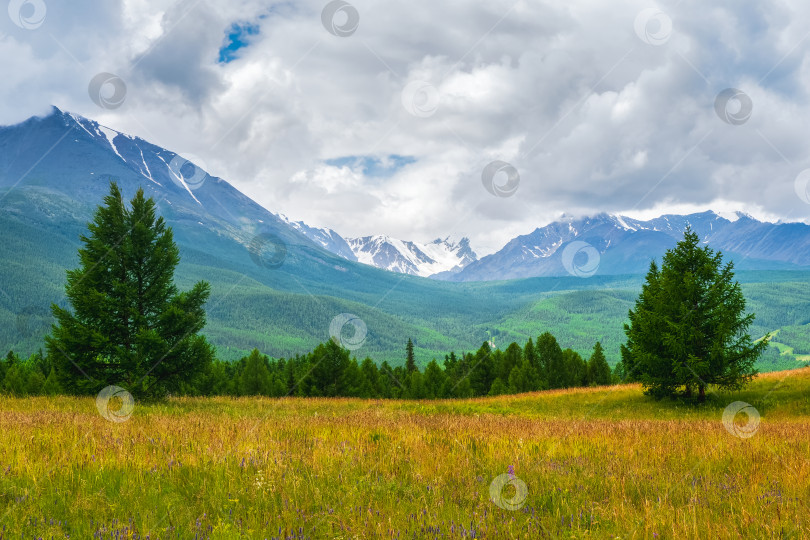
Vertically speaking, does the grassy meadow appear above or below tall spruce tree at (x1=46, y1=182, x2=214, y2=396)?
below

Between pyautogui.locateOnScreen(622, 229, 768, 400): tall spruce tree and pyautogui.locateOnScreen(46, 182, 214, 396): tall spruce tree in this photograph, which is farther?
pyautogui.locateOnScreen(622, 229, 768, 400): tall spruce tree

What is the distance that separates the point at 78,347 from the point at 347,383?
38103 millimetres

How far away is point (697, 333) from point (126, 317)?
24.7 meters

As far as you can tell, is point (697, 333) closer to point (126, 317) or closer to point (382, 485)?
point (382, 485)

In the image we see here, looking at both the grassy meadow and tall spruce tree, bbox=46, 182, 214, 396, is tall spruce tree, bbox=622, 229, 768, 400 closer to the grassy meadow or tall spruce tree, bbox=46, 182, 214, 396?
the grassy meadow

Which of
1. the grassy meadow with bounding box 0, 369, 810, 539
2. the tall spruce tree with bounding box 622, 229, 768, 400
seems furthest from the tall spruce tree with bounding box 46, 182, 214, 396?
the tall spruce tree with bounding box 622, 229, 768, 400

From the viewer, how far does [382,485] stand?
13.9ft

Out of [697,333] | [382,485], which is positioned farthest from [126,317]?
[697,333]

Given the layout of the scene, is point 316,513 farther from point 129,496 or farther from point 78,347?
point 78,347

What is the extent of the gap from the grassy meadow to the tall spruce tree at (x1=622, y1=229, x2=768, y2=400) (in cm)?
1490

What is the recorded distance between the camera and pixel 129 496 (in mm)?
3850

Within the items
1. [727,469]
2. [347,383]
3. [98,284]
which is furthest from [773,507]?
[347,383]

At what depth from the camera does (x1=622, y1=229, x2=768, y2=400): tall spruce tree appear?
20094mm

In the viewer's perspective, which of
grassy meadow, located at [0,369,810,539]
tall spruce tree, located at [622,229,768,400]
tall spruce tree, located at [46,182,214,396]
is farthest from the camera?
tall spruce tree, located at [622,229,768,400]
